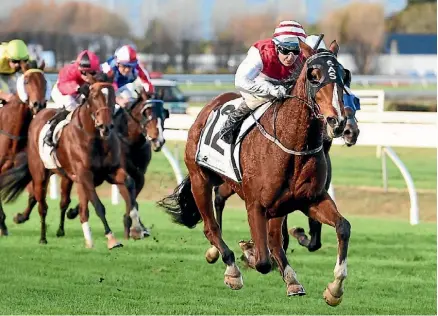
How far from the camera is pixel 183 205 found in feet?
27.7

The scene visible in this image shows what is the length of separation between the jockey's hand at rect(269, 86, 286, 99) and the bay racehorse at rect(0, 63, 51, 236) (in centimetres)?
524

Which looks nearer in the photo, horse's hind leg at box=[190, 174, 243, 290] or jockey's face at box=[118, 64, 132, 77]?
horse's hind leg at box=[190, 174, 243, 290]

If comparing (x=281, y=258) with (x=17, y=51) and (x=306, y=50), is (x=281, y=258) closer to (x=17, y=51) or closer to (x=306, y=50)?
(x=306, y=50)

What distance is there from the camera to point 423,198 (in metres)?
14.1

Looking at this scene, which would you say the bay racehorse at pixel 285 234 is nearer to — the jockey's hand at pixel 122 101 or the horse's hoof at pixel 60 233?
the horse's hoof at pixel 60 233

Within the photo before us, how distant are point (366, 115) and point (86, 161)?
538cm

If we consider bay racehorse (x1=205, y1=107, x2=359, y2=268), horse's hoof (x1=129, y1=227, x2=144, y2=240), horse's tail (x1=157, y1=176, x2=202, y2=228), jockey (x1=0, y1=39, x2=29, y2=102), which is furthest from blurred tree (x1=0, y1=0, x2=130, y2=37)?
horse's tail (x1=157, y1=176, x2=202, y2=228)

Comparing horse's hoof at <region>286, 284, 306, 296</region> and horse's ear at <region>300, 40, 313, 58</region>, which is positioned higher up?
horse's ear at <region>300, 40, 313, 58</region>

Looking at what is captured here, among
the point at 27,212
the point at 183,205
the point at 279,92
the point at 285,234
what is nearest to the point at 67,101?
the point at 27,212

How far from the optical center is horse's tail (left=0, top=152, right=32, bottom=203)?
1165cm

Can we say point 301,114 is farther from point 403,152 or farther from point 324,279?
point 403,152

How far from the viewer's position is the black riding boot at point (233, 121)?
282 inches

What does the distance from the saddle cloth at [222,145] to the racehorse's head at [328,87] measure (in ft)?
2.32

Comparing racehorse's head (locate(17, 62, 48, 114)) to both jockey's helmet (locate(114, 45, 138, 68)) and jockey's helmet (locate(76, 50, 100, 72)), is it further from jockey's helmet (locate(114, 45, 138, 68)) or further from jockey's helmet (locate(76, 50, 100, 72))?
jockey's helmet (locate(114, 45, 138, 68))
